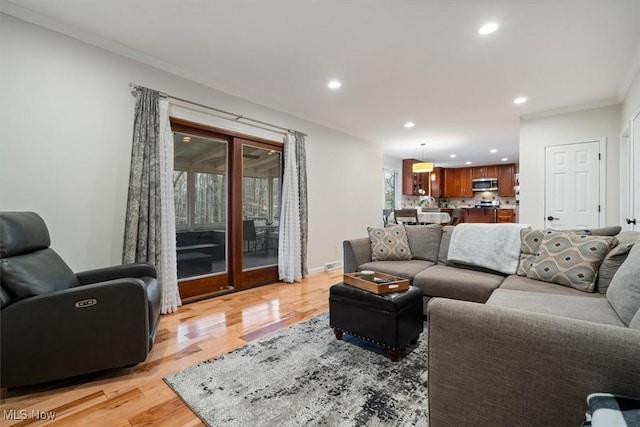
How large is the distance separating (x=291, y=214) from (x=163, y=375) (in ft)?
8.88

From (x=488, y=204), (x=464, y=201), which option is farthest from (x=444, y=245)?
(x=464, y=201)

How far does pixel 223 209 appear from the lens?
388cm

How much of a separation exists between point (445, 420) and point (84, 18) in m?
3.59

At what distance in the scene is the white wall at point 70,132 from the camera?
228 cm

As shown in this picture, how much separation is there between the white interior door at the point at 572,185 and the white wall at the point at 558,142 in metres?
0.09

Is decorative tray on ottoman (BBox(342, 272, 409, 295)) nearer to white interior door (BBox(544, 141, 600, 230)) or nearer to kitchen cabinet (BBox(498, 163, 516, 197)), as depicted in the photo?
white interior door (BBox(544, 141, 600, 230))

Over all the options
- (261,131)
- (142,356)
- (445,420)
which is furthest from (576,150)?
(142,356)

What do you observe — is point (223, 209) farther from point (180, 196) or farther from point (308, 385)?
point (308, 385)

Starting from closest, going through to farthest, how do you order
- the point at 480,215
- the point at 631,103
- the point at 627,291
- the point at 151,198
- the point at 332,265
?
the point at 627,291, the point at 151,198, the point at 631,103, the point at 332,265, the point at 480,215

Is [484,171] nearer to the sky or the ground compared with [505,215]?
nearer to the sky

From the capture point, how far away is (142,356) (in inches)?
75.8

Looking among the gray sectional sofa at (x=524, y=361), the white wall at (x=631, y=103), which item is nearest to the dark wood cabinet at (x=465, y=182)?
the white wall at (x=631, y=103)

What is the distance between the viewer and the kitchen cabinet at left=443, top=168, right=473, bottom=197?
34.8ft

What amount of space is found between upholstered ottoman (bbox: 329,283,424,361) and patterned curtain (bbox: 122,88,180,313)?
1.80 meters
